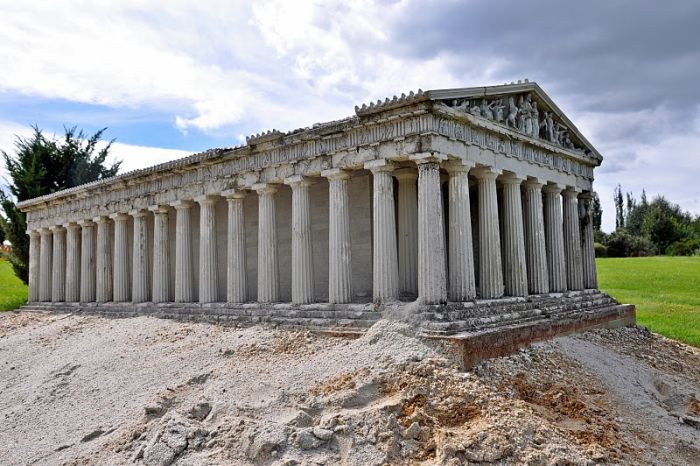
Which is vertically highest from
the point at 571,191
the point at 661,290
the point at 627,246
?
the point at 571,191

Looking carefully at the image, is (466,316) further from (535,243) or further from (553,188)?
(553,188)

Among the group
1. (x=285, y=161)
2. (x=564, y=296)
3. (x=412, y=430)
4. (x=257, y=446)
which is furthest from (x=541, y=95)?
(x=257, y=446)

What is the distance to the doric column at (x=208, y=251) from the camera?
22672 millimetres

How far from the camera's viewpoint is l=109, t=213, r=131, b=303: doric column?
26.9 meters

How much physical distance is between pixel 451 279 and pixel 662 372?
22.4 feet

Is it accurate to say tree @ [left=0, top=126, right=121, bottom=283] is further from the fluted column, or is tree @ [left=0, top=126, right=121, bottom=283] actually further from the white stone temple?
the fluted column

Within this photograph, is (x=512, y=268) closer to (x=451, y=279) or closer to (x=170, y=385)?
(x=451, y=279)

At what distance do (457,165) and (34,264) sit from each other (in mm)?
25109

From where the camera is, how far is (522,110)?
2012 centimetres

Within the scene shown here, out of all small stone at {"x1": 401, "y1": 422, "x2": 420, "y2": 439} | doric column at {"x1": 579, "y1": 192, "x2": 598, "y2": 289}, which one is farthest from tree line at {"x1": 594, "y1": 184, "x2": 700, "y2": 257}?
small stone at {"x1": 401, "y1": 422, "x2": 420, "y2": 439}

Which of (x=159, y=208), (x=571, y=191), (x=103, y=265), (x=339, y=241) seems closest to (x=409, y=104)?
(x=339, y=241)

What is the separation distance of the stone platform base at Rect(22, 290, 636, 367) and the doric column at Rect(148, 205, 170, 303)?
59 cm

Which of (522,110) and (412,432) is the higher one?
(522,110)

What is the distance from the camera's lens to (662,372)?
17.9m
